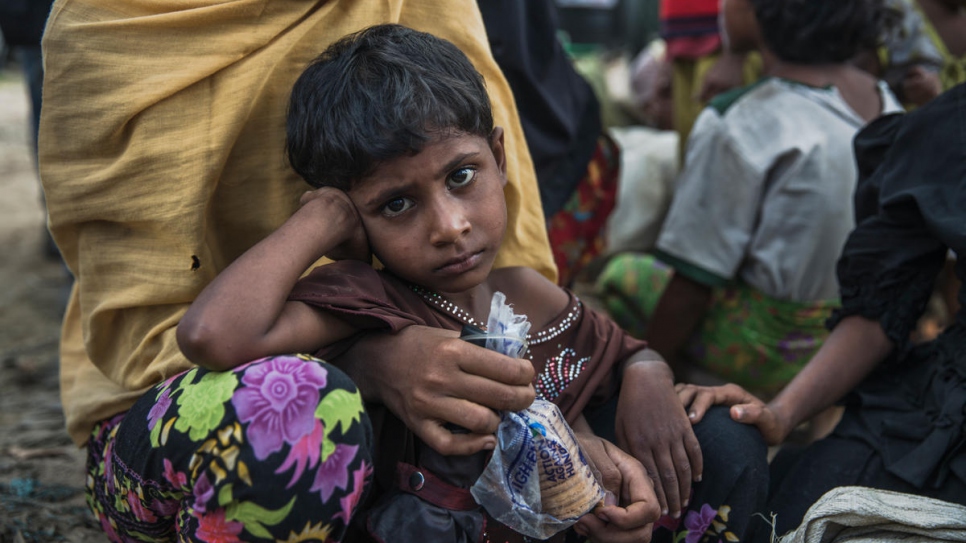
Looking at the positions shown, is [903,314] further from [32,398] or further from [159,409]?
[32,398]

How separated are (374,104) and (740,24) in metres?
2.15

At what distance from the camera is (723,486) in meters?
1.86

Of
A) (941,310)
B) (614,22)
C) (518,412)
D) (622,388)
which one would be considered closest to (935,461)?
(622,388)

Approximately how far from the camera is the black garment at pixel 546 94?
8.88 ft

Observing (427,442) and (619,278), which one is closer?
(427,442)

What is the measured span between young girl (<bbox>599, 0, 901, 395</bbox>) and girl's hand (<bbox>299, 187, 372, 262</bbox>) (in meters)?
1.63

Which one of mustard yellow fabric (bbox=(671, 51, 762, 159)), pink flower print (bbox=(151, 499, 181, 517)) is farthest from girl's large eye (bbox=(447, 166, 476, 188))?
mustard yellow fabric (bbox=(671, 51, 762, 159))

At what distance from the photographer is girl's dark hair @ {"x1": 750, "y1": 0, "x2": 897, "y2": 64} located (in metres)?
3.04

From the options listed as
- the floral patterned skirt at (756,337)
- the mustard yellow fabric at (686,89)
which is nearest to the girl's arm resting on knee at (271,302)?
the floral patterned skirt at (756,337)

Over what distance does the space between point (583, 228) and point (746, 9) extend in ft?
3.38

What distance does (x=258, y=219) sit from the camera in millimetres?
1979

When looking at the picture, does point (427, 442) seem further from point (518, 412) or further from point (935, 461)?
point (935, 461)

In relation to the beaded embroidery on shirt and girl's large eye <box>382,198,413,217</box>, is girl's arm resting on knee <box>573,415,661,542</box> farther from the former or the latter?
girl's large eye <box>382,198,413,217</box>

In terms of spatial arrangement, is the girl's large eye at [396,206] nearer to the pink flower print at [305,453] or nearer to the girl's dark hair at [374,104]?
the girl's dark hair at [374,104]
